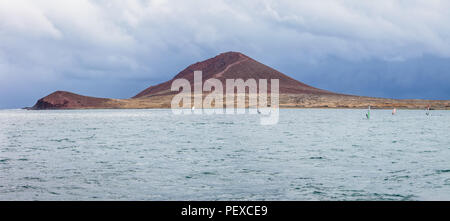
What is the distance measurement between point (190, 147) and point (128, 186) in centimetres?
1929

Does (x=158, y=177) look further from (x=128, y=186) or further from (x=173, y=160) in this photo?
(x=173, y=160)

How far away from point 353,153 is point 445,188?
14.7 metres

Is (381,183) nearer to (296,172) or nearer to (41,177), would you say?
(296,172)

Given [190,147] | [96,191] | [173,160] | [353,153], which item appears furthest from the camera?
[190,147]

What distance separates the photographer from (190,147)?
39.0 m
